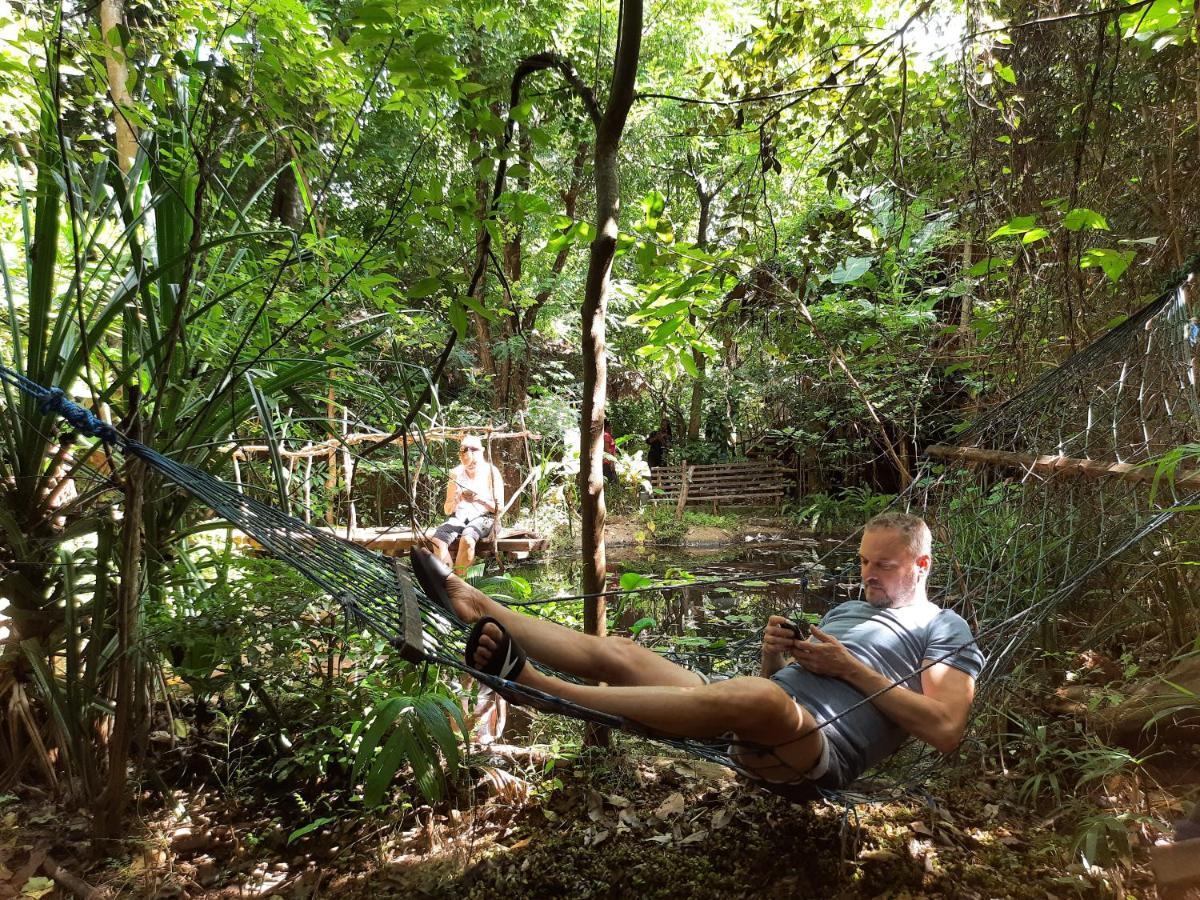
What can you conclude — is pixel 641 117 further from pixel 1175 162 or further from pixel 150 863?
pixel 150 863

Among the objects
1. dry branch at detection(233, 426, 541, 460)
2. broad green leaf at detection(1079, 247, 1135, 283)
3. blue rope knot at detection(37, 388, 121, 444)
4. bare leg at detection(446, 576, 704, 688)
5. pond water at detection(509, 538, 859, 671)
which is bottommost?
pond water at detection(509, 538, 859, 671)

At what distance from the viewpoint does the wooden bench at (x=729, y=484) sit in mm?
8258

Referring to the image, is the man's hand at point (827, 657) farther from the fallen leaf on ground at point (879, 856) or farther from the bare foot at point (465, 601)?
the bare foot at point (465, 601)

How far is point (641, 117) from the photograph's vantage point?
6.66 metres

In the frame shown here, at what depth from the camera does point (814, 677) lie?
1373mm

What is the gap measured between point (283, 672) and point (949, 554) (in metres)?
2.11

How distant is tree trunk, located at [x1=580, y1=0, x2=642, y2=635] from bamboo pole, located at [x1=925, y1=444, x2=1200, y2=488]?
1200 millimetres

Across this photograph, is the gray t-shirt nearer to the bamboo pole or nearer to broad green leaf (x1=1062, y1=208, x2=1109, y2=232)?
the bamboo pole

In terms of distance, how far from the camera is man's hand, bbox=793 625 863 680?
51.4 inches

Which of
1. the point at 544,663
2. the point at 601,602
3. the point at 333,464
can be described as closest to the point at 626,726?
the point at 544,663

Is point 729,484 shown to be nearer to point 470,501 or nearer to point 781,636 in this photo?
point 470,501

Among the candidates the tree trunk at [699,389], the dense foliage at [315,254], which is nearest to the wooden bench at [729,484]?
the tree trunk at [699,389]

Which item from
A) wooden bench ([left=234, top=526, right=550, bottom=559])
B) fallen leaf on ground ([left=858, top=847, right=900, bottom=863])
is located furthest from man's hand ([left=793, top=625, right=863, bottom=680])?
wooden bench ([left=234, top=526, right=550, bottom=559])

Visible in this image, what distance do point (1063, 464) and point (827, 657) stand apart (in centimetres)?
93
